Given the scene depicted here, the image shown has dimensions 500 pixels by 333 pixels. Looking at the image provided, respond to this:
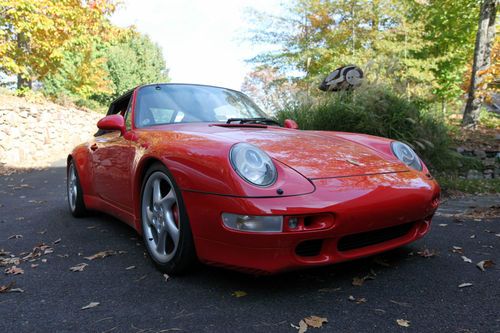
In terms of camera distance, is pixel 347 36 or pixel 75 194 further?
pixel 347 36

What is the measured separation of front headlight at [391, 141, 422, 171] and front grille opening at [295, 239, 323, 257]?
974mm

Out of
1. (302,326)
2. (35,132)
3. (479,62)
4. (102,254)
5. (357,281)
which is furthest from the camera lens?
(35,132)

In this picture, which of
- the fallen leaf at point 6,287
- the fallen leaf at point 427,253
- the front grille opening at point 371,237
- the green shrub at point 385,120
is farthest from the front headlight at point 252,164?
the green shrub at point 385,120

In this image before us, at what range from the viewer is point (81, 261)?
2719 mm

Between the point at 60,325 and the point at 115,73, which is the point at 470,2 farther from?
the point at 115,73

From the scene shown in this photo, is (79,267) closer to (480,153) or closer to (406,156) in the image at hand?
(406,156)

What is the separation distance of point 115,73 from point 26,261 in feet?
86.5

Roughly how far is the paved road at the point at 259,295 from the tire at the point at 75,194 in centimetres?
106

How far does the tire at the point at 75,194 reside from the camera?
4.02 metres

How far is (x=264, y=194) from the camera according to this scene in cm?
183

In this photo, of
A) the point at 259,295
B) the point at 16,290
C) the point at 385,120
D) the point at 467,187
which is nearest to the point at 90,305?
the point at 16,290

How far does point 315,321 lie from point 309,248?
0.34 m

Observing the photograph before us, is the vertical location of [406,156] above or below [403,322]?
above

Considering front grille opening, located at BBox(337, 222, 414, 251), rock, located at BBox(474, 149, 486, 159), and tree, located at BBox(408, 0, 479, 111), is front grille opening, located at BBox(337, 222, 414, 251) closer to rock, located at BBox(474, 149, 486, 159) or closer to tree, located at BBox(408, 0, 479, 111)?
rock, located at BBox(474, 149, 486, 159)
